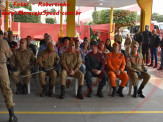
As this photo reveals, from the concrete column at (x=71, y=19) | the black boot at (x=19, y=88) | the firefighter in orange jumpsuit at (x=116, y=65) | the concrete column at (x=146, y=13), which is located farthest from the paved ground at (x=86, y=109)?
the concrete column at (x=146, y=13)

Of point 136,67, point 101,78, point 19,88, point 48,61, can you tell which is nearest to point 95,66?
point 101,78

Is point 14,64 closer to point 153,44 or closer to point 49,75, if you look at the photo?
point 49,75

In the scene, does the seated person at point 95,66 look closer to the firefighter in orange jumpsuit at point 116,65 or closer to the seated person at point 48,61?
the firefighter in orange jumpsuit at point 116,65

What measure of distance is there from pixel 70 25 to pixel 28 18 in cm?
2053

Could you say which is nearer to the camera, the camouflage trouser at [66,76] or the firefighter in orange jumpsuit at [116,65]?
the camouflage trouser at [66,76]

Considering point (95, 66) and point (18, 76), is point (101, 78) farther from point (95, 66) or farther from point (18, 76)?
point (18, 76)

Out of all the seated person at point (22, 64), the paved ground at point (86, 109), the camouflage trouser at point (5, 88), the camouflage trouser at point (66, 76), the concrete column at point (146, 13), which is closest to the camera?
the camouflage trouser at point (5, 88)

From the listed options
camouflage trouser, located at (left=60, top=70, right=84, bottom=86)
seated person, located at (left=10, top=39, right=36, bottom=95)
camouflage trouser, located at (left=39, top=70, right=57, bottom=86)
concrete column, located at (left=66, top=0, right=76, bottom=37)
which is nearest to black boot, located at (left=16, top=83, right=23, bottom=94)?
seated person, located at (left=10, top=39, right=36, bottom=95)

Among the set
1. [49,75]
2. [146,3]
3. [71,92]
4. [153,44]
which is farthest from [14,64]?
[146,3]

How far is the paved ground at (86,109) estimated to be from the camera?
320 cm

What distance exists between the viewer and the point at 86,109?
3586 millimetres

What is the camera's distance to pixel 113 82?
4.30 meters

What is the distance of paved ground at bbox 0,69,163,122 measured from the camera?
3197mm

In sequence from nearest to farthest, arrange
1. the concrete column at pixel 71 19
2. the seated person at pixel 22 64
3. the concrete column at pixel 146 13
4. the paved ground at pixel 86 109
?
the paved ground at pixel 86 109 < the seated person at pixel 22 64 < the concrete column at pixel 71 19 < the concrete column at pixel 146 13
